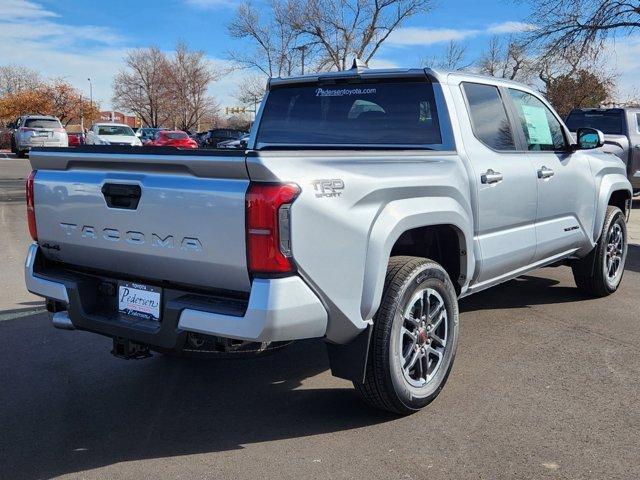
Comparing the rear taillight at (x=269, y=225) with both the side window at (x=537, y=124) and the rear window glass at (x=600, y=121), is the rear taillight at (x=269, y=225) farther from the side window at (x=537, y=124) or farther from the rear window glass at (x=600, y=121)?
the rear window glass at (x=600, y=121)

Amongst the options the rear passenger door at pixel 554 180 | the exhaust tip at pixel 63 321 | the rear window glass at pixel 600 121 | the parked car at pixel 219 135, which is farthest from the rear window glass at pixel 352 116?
the parked car at pixel 219 135

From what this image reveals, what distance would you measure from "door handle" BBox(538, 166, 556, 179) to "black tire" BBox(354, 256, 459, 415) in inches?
62.0

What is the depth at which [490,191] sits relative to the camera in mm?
4148

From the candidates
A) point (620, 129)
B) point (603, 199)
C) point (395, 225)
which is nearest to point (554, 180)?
point (603, 199)

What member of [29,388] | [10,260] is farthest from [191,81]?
[29,388]

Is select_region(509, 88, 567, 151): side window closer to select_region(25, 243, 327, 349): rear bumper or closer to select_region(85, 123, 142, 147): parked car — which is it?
select_region(25, 243, 327, 349): rear bumper

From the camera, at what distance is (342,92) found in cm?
451

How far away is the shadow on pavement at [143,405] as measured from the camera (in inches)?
126

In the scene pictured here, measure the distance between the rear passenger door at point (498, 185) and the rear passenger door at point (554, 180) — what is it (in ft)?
0.54

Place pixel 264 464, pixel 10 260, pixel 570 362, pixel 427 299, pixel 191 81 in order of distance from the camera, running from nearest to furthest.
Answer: pixel 264 464, pixel 427 299, pixel 570 362, pixel 10 260, pixel 191 81

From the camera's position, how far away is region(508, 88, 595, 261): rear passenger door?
4.83 meters

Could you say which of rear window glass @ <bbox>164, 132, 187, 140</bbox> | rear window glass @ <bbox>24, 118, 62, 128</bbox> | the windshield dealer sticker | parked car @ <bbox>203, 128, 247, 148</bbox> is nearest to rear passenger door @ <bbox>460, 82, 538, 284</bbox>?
the windshield dealer sticker

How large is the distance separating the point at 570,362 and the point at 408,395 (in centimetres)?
158

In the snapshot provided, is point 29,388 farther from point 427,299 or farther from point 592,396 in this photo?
point 592,396
